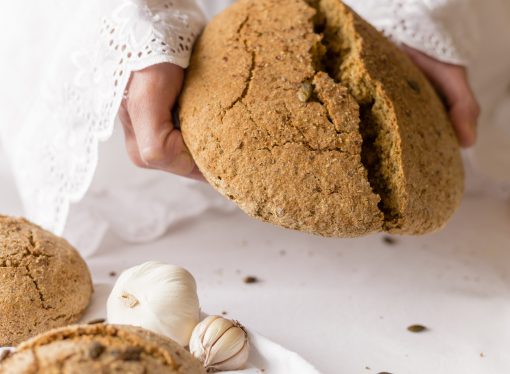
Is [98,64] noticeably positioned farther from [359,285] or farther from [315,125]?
[359,285]

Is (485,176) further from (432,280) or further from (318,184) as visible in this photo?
(318,184)

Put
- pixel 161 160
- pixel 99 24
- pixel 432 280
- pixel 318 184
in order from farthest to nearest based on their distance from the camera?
pixel 432 280, pixel 99 24, pixel 161 160, pixel 318 184

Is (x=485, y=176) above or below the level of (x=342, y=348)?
above

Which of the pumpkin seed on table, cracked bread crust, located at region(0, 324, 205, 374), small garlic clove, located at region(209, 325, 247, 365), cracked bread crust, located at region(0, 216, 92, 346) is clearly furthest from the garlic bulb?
the pumpkin seed on table

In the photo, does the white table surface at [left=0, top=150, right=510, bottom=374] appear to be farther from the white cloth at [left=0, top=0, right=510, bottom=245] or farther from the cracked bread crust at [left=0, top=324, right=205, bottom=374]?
the cracked bread crust at [left=0, top=324, right=205, bottom=374]

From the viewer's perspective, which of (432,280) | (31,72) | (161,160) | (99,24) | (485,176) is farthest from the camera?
(485,176)

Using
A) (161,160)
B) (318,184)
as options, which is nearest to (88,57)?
(161,160)
